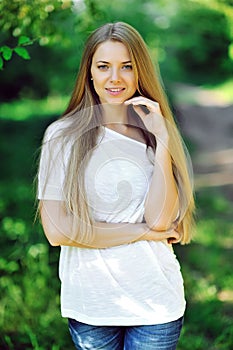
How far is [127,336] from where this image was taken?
2.03m

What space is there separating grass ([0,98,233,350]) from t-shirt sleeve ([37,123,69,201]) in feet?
1.49

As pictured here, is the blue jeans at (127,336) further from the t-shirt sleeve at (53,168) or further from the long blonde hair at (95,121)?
the t-shirt sleeve at (53,168)

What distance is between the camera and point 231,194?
24.4ft

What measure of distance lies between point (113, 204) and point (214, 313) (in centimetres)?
217

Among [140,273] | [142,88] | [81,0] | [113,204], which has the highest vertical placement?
[81,0]

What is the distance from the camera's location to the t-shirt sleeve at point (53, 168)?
1941 millimetres

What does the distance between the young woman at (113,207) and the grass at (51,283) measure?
1.51ft

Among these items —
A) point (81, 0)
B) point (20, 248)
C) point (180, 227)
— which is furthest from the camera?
point (20, 248)

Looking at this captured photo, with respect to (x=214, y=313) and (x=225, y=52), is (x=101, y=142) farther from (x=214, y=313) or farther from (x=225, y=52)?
(x=225, y=52)

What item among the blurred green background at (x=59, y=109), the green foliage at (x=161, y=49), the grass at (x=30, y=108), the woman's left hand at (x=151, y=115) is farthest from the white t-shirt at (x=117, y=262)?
the grass at (x=30, y=108)

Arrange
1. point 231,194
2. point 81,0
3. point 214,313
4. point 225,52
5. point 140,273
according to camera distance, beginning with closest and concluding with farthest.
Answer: point 140,273, point 81,0, point 214,313, point 231,194, point 225,52

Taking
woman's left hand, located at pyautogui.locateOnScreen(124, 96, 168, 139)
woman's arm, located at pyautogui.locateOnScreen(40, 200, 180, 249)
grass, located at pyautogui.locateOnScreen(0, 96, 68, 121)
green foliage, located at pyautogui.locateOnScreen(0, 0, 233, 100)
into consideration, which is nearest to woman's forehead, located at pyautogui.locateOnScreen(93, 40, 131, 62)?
woman's left hand, located at pyautogui.locateOnScreen(124, 96, 168, 139)

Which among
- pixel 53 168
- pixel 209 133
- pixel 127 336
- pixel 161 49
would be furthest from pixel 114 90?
pixel 209 133

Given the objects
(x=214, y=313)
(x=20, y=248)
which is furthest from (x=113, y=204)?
(x=20, y=248)
